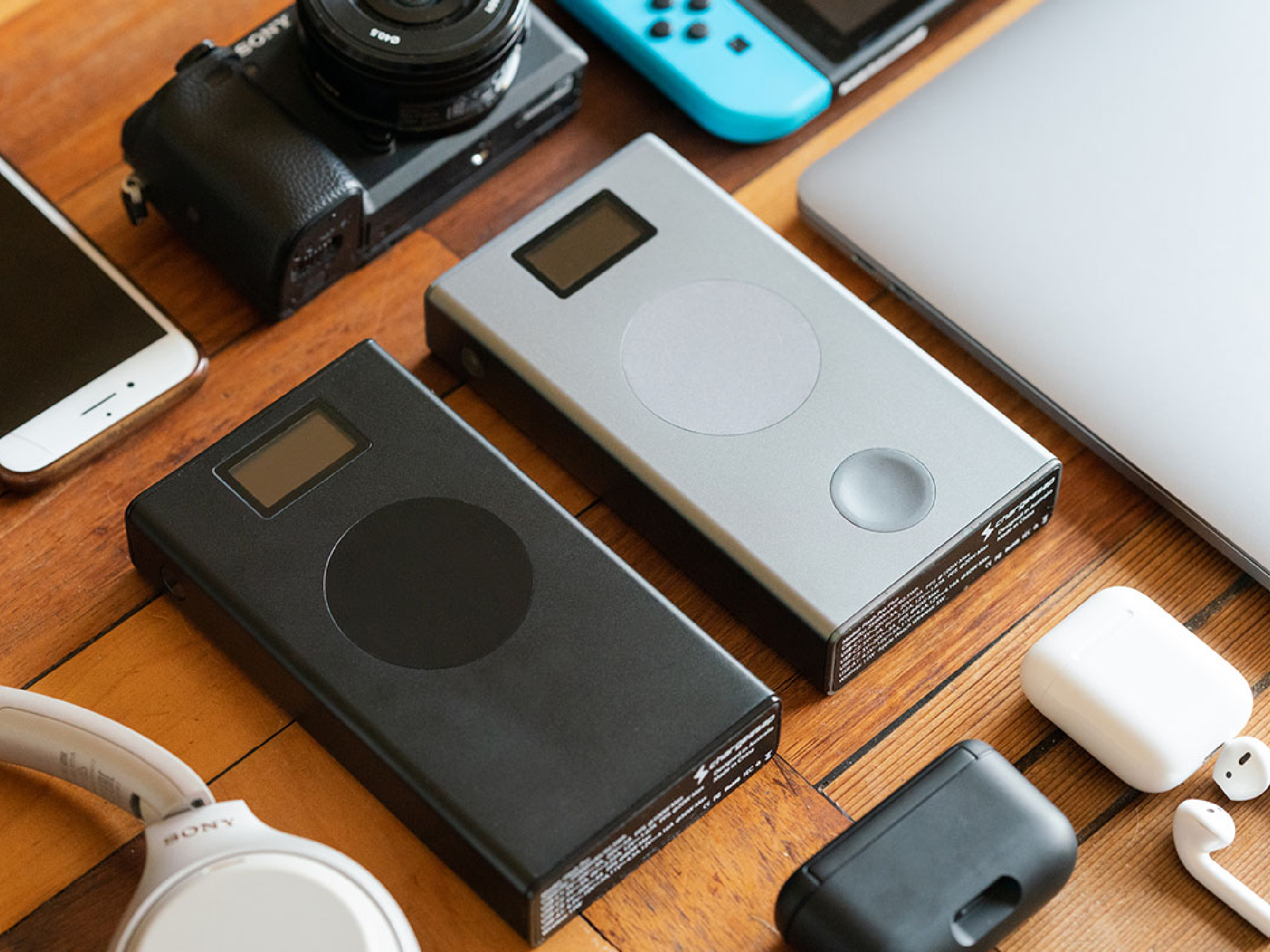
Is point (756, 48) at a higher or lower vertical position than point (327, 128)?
lower

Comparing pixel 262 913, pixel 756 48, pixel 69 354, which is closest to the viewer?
pixel 262 913

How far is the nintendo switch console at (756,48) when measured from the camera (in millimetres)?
937

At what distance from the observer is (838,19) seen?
3.14ft

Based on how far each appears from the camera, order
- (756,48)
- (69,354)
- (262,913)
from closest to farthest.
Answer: (262,913)
(69,354)
(756,48)

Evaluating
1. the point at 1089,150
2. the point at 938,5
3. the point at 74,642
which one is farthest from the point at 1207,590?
the point at 74,642

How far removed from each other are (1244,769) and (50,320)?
61 centimetres

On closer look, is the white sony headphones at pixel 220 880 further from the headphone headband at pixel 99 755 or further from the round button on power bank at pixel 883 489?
the round button on power bank at pixel 883 489

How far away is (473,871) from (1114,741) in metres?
0.28

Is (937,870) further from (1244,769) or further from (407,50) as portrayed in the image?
(407,50)

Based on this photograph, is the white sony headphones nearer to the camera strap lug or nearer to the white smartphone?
the white smartphone

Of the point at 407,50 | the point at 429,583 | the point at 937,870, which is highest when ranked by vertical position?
the point at 407,50

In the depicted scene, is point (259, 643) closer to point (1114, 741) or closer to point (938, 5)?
point (1114, 741)

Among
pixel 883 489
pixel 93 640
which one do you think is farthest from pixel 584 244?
pixel 93 640

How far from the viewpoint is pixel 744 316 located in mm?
831
